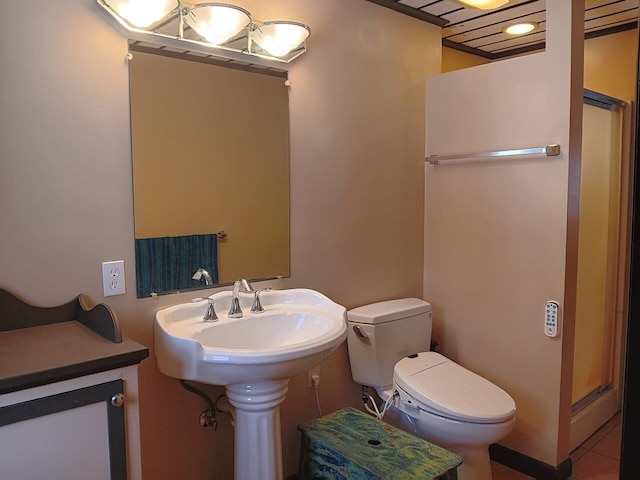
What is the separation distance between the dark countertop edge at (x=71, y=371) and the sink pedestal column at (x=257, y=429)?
497 mm

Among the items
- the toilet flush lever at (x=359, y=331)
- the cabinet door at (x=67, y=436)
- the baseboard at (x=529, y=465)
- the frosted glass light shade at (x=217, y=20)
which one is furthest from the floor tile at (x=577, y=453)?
the frosted glass light shade at (x=217, y=20)

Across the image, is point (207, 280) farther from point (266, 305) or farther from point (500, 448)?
point (500, 448)

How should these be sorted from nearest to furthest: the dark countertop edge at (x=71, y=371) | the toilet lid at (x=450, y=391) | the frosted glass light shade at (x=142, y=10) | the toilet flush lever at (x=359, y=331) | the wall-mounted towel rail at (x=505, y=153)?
the dark countertop edge at (x=71, y=371) → the frosted glass light shade at (x=142, y=10) → the toilet lid at (x=450, y=391) → the wall-mounted towel rail at (x=505, y=153) → the toilet flush lever at (x=359, y=331)

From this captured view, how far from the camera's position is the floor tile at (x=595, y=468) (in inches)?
96.6

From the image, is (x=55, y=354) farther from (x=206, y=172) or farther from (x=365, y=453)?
(x=365, y=453)

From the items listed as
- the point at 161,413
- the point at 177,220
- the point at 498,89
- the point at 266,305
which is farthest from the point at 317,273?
the point at 498,89

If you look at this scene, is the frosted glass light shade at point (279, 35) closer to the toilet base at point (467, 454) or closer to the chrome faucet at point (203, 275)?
the chrome faucet at point (203, 275)

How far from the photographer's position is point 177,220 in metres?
1.90

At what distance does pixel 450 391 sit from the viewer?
2186mm

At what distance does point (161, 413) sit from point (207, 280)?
507 mm

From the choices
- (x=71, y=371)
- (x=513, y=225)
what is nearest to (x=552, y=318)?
(x=513, y=225)

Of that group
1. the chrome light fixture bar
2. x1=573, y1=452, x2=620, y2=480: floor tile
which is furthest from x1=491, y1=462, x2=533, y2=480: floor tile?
the chrome light fixture bar

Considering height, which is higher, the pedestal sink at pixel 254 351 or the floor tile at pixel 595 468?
the pedestal sink at pixel 254 351

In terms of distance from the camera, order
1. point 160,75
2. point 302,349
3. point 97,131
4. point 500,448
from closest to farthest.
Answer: point 302,349
point 97,131
point 160,75
point 500,448
